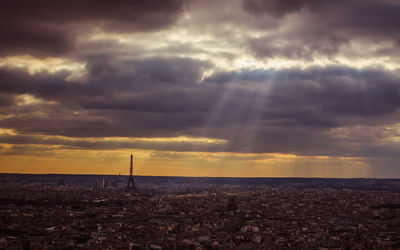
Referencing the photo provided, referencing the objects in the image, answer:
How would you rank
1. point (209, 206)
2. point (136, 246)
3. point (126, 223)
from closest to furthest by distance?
1. point (136, 246)
2. point (126, 223)
3. point (209, 206)

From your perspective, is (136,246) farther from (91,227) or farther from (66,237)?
(91,227)

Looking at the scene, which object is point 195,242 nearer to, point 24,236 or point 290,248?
point 290,248

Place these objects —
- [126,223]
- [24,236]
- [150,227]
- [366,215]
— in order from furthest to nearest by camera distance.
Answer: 1. [366,215]
2. [126,223]
3. [150,227]
4. [24,236]

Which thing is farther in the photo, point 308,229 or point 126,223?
point 126,223

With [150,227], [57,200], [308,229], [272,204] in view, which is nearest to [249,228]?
[308,229]

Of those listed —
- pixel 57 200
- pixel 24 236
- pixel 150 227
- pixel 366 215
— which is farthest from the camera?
pixel 57 200

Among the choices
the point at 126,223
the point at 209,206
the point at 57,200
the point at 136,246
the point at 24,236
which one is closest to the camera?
the point at 136,246

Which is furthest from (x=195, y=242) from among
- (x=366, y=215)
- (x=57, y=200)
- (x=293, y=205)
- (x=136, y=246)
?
(x=57, y=200)

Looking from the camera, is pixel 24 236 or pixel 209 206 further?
pixel 209 206

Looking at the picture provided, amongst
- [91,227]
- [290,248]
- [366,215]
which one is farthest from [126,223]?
[366,215]
